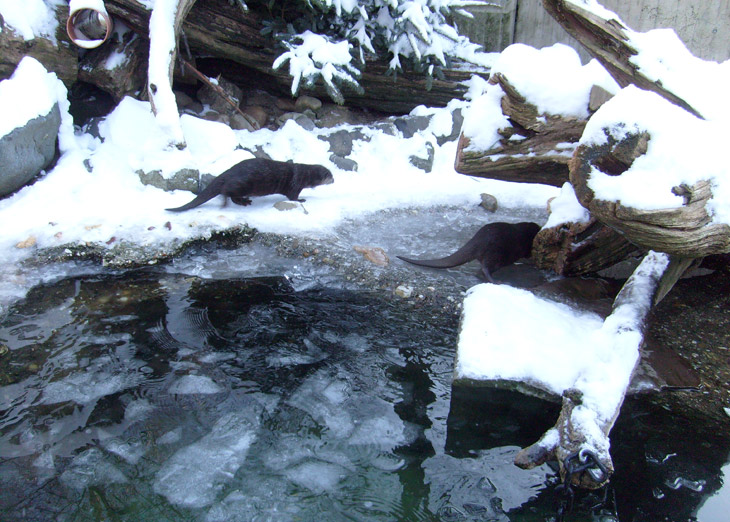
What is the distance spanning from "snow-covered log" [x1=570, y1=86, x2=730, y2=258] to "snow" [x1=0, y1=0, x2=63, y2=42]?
399cm

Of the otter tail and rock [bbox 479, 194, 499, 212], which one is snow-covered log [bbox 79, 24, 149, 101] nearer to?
the otter tail

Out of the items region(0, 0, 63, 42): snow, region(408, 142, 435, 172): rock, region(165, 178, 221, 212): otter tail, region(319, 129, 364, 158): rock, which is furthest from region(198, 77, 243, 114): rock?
region(408, 142, 435, 172): rock

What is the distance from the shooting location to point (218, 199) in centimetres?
400

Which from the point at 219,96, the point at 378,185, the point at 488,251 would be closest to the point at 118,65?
the point at 219,96

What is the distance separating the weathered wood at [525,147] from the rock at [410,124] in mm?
2187

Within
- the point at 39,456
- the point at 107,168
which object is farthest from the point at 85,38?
the point at 39,456

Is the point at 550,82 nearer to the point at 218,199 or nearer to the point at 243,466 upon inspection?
the point at 243,466

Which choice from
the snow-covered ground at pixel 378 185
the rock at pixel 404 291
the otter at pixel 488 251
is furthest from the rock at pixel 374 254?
the snow-covered ground at pixel 378 185

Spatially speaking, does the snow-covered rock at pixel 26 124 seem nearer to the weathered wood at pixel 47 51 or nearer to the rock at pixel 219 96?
the weathered wood at pixel 47 51

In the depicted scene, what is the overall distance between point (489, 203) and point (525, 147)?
1360 millimetres

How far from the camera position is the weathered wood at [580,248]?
282 cm

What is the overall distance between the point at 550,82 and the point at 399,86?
9.21 ft

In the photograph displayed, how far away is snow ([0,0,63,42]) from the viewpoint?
380cm

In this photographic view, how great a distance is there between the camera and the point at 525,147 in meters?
2.77
